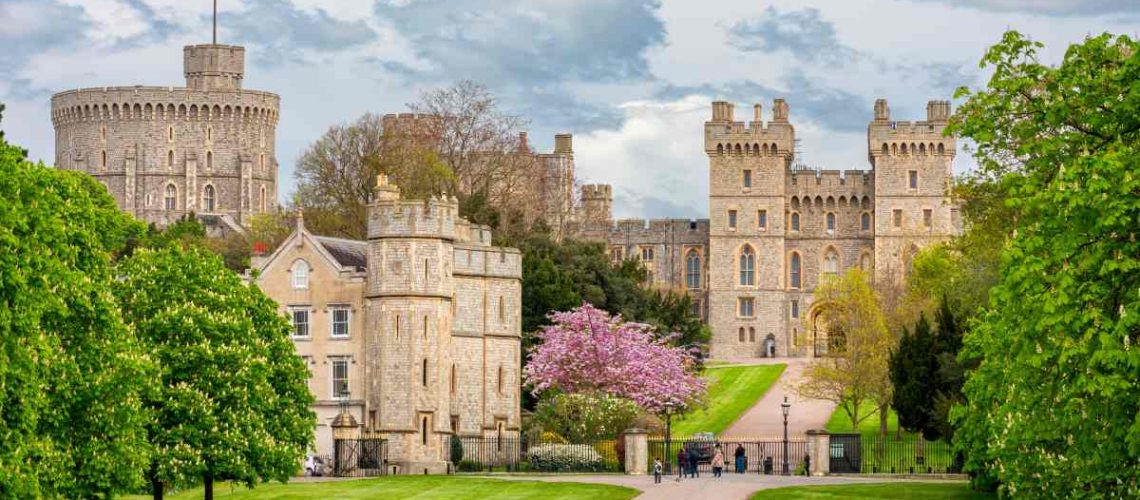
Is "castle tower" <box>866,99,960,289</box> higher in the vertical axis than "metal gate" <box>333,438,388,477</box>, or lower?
higher

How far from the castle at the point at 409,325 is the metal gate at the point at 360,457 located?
58 centimetres

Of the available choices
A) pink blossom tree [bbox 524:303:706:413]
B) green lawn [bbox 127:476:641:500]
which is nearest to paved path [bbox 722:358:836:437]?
pink blossom tree [bbox 524:303:706:413]

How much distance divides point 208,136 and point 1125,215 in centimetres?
12905

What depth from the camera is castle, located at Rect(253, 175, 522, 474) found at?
67.3 metres

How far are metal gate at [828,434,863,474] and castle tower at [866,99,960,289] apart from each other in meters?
60.2

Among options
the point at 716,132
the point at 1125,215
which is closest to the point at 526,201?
the point at 716,132

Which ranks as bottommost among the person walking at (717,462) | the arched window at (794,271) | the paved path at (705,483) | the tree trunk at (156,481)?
the paved path at (705,483)

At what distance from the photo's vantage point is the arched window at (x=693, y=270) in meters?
133

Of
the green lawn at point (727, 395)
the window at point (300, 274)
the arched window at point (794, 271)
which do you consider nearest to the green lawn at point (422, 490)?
the window at point (300, 274)

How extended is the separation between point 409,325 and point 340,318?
2526mm

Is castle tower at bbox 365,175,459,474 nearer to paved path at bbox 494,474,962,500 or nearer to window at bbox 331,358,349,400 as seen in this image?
window at bbox 331,358,349,400

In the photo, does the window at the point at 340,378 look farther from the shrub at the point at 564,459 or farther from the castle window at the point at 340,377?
the shrub at the point at 564,459

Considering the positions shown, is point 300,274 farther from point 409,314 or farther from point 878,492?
point 878,492

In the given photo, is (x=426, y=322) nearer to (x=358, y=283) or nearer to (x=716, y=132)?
(x=358, y=283)
